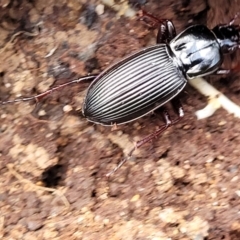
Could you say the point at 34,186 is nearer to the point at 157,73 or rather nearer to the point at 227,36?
the point at 157,73

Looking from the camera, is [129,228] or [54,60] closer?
[129,228]

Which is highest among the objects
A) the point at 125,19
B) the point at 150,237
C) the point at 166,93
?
the point at 125,19

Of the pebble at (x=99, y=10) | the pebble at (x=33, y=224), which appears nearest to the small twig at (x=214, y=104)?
the pebble at (x=99, y=10)

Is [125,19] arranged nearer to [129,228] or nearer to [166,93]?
[166,93]

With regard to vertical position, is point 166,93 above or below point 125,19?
below

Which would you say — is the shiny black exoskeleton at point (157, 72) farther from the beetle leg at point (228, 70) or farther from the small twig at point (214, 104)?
the small twig at point (214, 104)

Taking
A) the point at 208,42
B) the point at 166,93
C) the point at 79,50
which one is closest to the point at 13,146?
the point at 79,50

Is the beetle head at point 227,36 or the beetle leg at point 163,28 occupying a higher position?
the beetle leg at point 163,28

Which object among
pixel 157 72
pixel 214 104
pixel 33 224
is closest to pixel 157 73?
pixel 157 72
